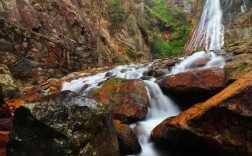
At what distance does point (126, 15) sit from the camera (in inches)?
928

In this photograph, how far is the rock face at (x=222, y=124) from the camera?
155 inches

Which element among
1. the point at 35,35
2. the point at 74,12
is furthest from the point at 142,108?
the point at 74,12

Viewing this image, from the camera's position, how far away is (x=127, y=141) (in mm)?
5020

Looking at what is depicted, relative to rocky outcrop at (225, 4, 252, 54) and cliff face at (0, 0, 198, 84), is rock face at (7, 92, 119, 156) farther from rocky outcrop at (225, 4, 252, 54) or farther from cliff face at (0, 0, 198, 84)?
rocky outcrop at (225, 4, 252, 54)

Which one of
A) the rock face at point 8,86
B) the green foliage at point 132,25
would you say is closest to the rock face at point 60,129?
the rock face at point 8,86

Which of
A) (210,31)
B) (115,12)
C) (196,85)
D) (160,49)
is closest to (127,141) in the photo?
(196,85)

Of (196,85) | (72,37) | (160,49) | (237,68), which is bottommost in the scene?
(160,49)

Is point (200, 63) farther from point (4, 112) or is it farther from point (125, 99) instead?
point (4, 112)

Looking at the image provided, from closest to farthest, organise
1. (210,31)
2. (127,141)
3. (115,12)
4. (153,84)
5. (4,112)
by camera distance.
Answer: (127,141) → (4,112) → (153,84) → (115,12) → (210,31)

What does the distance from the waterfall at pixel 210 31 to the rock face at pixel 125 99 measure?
1478 cm

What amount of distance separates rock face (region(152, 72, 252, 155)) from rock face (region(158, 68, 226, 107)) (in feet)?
4.39

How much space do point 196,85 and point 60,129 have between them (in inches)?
141

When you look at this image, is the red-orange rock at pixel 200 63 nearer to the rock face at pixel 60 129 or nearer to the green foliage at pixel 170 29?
the rock face at pixel 60 129

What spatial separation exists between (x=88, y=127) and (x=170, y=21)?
2836 centimetres
